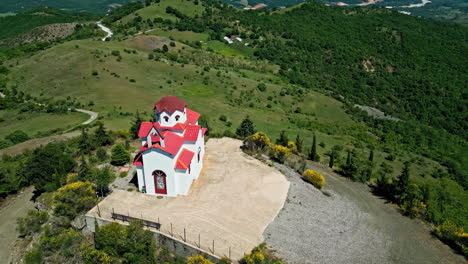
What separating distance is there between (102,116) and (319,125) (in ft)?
148

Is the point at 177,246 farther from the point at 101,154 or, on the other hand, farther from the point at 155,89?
the point at 155,89

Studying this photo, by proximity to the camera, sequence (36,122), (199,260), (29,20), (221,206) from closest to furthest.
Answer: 1. (199,260)
2. (221,206)
3. (36,122)
4. (29,20)

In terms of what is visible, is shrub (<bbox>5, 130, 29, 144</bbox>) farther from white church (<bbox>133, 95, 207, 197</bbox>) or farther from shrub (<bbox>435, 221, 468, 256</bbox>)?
shrub (<bbox>435, 221, 468, 256</bbox>)

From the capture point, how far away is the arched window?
35.2m

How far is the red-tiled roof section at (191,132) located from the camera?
38531 millimetres

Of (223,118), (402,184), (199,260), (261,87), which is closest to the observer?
(199,260)

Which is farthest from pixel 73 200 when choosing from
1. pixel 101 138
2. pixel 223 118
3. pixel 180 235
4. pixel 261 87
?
pixel 261 87

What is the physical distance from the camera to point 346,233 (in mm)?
32719

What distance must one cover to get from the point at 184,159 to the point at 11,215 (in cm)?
2038

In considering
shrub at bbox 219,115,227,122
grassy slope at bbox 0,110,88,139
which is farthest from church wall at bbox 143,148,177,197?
shrub at bbox 219,115,227,122

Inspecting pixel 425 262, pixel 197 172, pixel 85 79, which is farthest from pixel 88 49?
pixel 425 262

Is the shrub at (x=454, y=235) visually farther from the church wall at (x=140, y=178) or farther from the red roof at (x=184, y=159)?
the church wall at (x=140, y=178)

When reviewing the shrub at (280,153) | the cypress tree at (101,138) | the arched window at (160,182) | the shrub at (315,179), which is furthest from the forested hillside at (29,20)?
the shrub at (315,179)

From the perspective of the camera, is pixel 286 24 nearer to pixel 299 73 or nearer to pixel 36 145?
pixel 299 73
